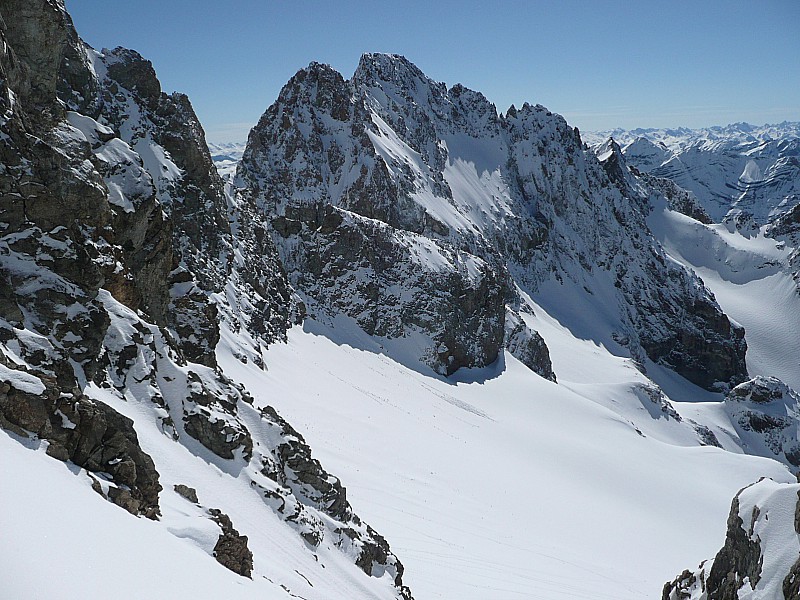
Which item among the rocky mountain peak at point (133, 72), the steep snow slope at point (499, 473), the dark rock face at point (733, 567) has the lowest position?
the steep snow slope at point (499, 473)

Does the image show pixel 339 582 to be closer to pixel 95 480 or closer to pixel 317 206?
pixel 95 480

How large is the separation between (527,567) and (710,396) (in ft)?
342

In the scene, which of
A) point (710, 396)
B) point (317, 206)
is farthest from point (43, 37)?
point (710, 396)

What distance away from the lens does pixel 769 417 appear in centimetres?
8081

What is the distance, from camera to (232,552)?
12.0 metres

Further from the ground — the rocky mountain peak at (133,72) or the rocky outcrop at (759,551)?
the rocky mountain peak at (133,72)

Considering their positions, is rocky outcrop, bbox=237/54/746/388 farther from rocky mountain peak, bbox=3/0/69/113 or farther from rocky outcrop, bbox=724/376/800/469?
rocky mountain peak, bbox=3/0/69/113

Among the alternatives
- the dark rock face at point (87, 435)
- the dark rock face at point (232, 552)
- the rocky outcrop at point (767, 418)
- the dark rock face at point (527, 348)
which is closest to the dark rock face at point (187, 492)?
the dark rock face at point (232, 552)

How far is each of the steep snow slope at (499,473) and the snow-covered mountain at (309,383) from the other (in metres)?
0.23

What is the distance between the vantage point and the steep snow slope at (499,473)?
2423 centimetres

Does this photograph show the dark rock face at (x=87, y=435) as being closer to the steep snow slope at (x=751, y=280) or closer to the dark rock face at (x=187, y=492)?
→ the dark rock face at (x=187, y=492)

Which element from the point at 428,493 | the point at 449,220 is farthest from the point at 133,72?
the point at 449,220

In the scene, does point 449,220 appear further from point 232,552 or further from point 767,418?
point 232,552

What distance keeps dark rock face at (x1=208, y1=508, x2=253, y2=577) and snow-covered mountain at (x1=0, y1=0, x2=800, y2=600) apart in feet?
0.28
